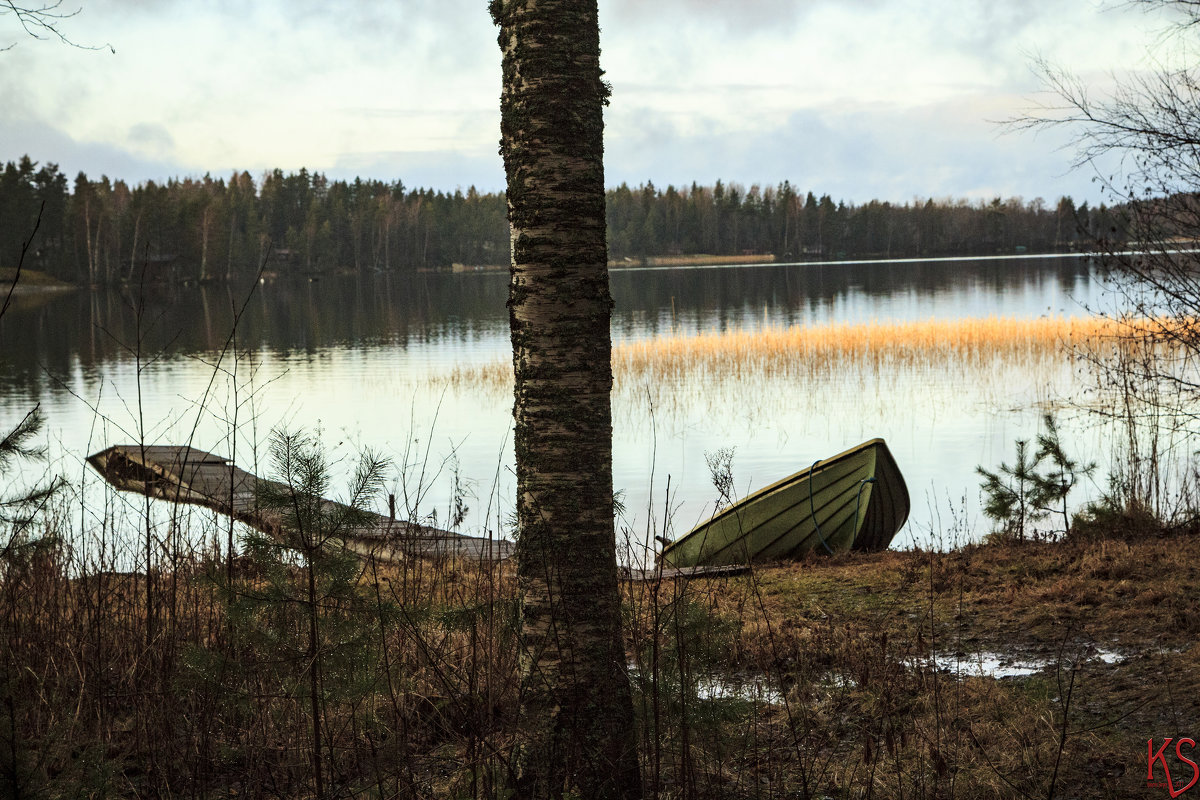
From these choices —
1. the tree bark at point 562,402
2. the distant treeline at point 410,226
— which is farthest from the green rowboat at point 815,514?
the distant treeline at point 410,226

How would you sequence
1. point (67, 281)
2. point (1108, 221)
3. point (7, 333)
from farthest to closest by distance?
point (67, 281)
point (7, 333)
point (1108, 221)

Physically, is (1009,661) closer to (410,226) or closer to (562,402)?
(562,402)

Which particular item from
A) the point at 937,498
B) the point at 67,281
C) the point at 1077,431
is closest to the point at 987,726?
the point at 937,498

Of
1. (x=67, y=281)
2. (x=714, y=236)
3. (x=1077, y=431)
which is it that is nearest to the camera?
(x=1077, y=431)

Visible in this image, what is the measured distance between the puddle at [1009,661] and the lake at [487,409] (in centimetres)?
153

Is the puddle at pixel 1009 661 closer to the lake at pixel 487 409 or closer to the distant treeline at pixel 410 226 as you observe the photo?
the lake at pixel 487 409

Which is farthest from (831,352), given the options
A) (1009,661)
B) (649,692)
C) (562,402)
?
(562,402)

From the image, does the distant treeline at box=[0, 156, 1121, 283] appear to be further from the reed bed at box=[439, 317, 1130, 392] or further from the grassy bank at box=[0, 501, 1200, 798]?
the grassy bank at box=[0, 501, 1200, 798]

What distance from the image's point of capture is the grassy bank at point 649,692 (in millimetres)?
2971

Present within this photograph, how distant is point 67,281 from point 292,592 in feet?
301

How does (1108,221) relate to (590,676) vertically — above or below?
above

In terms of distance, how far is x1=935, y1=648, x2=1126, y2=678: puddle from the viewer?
464 centimetres

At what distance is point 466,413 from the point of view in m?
18.3

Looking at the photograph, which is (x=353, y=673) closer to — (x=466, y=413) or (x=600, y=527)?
(x=600, y=527)
